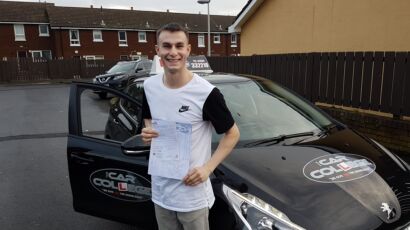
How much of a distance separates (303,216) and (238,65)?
31.6 feet

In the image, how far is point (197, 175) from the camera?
1.80 meters

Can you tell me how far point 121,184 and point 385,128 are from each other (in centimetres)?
464

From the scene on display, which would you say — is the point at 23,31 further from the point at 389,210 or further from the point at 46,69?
A: the point at 389,210

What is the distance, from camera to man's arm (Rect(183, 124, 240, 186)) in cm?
181

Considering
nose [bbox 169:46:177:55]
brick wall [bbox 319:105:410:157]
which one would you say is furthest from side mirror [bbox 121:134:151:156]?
brick wall [bbox 319:105:410:157]

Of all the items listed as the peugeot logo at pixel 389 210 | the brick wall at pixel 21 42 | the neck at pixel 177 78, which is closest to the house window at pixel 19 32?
the brick wall at pixel 21 42

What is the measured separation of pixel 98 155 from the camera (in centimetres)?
291

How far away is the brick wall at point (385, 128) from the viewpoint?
215 inches

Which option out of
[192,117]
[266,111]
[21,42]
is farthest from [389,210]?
[21,42]

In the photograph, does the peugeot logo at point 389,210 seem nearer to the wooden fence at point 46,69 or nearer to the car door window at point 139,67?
the car door window at point 139,67

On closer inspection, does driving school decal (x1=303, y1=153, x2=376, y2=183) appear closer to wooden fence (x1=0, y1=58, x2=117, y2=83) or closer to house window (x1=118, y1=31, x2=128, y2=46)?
wooden fence (x1=0, y1=58, x2=117, y2=83)

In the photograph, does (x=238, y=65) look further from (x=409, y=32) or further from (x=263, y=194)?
(x=263, y=194)

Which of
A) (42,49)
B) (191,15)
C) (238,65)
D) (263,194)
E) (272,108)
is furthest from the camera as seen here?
(191,15)

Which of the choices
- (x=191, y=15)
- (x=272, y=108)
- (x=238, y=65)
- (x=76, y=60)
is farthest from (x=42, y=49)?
(x=272, y=108)
